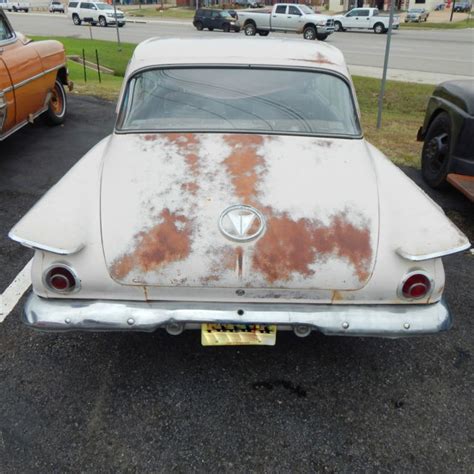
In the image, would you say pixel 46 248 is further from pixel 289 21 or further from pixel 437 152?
pixel 289 21

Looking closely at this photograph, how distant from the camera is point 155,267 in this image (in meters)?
2.47

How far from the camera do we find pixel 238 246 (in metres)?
2.51

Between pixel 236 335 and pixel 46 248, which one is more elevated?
pixel 46 248

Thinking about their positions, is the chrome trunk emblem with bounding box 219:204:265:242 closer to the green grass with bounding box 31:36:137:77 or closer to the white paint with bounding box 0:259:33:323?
the white paint with bounding box 0:259:33:323

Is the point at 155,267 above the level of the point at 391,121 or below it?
above

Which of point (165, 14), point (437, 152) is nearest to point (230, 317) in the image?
point (437, 152)

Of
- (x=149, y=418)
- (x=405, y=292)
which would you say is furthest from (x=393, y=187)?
(x=149, y=418)

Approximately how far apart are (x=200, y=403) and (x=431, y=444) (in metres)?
1.22

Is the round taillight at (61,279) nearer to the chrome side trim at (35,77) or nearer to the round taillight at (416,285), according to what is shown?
the round taillight at (416,285)

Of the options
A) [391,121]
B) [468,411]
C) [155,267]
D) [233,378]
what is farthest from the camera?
[391,121]

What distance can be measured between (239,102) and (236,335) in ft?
5.85

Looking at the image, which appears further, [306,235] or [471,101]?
[471,101]

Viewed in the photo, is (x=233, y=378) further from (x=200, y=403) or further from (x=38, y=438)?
(x=38, y=438)

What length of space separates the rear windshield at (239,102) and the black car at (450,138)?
187 cm
